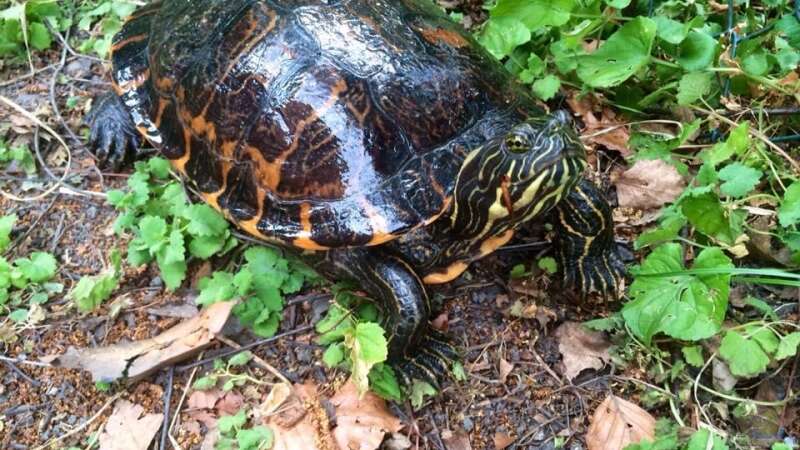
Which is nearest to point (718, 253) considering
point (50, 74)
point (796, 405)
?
point (796, 405)

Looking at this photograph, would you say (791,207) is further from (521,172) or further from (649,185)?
(521,172)

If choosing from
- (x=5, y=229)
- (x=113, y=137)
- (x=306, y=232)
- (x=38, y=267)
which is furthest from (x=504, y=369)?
(x=5, y=229)

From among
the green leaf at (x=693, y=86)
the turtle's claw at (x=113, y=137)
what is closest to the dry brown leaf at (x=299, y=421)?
the turtle's claw at (x=113, y=137)

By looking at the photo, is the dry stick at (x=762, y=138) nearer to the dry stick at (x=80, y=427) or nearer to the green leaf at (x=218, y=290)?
the green leaf at (x=218, y=290)

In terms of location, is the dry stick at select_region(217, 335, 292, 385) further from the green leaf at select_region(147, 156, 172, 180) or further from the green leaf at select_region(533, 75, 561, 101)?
the green leaf at select_region(533, 75, 561, 101)

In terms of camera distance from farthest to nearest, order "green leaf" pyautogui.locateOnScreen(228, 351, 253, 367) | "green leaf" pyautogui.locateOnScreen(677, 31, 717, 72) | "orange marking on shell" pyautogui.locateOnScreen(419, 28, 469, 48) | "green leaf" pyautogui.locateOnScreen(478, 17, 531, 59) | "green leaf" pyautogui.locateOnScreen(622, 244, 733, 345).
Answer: "green leaf" pyautogui.locateOnScreen(478, 17, 531, 59), "green leaf" pyautogui.locateOnScreen(677, 31, 717, 72), "green leaf" pyautogui.locateOnScreen(228, 351, 253, 367), "orange marking on shell" pyautogui.locateOnScreen(419, 28, 469, 48), "green leaf" pyautogui.locateOnScreen(622, 244, 733, 345)

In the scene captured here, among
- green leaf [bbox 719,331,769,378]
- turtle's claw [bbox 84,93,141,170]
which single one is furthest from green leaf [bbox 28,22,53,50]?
green leaf [bbox 719,331,769,378]
